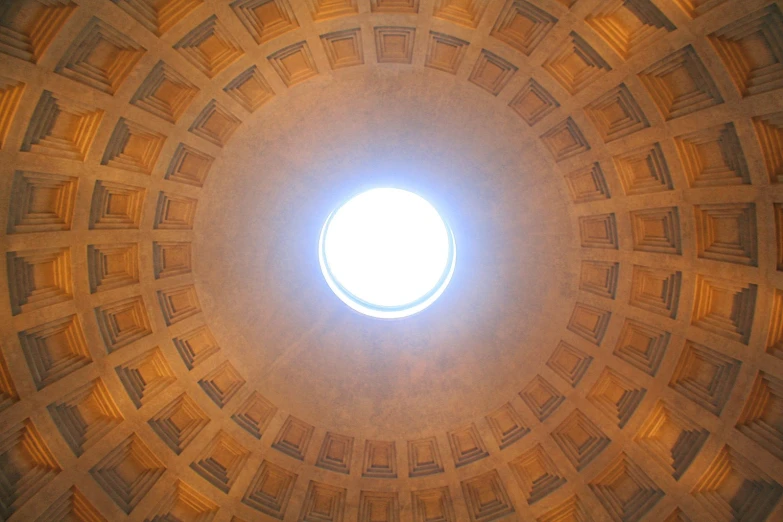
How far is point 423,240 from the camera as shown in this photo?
2812 cm

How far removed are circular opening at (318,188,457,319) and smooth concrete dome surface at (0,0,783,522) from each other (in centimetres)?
82

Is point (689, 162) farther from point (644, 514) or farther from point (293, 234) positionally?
point (293, 234)

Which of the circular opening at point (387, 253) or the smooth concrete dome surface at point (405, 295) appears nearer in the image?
the smooth concrete dome surface at point (405, 295)

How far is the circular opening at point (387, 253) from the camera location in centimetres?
2450

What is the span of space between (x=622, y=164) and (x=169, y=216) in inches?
589

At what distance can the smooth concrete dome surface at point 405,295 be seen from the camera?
689 inches

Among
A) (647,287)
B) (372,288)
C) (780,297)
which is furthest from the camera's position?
(372,288)

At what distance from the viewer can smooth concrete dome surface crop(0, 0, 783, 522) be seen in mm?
17500

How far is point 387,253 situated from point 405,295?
3693mm

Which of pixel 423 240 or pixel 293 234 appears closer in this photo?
pixel 293 234

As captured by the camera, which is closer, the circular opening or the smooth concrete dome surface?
the smooth concrete dome surface

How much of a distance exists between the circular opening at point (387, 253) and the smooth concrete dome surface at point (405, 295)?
0.82 metres

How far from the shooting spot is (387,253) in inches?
1148

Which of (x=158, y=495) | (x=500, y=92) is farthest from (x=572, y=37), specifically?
(x=158, y=495)
